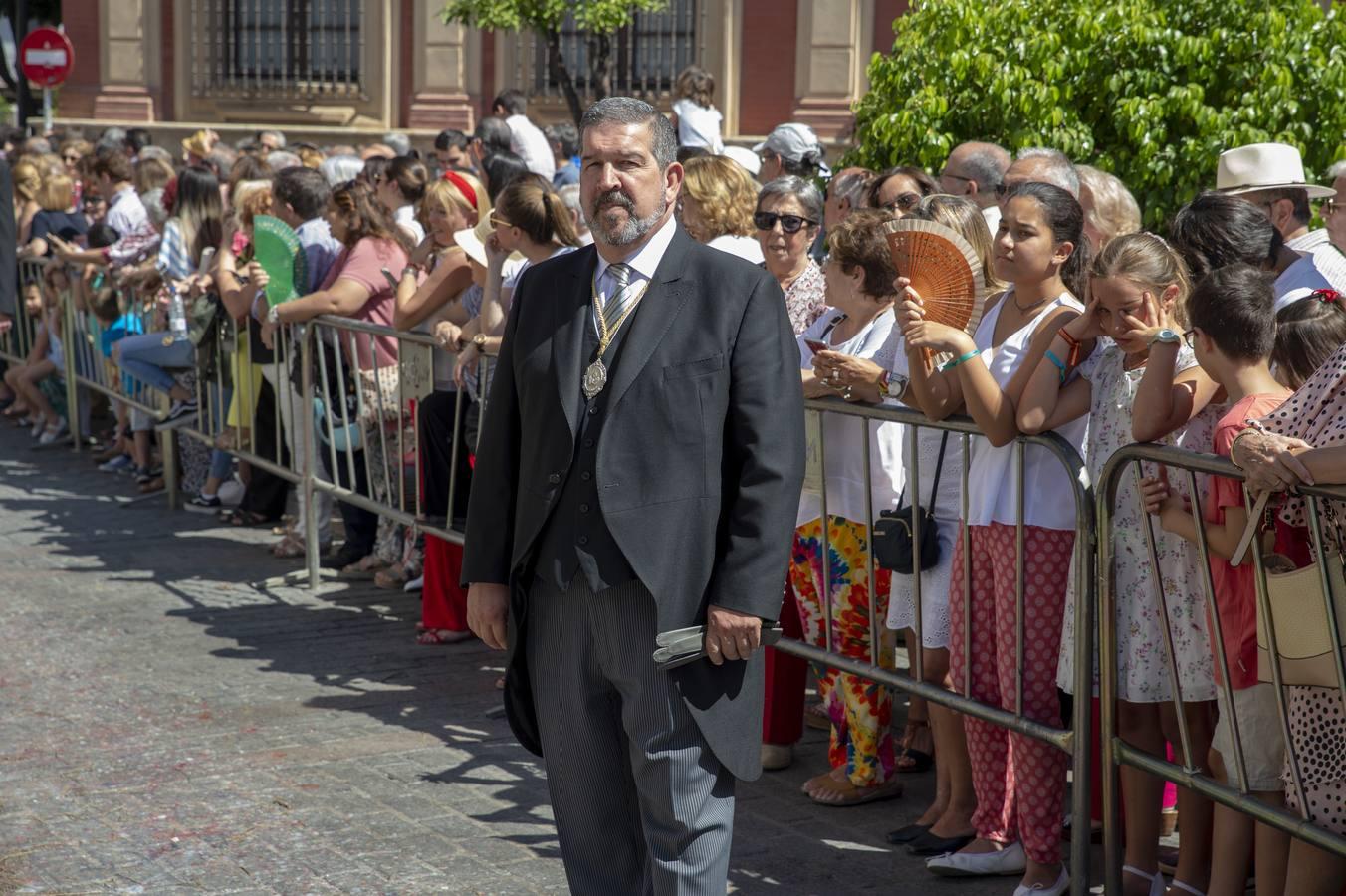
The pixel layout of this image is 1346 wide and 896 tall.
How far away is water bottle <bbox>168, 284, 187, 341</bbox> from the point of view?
9883 mm

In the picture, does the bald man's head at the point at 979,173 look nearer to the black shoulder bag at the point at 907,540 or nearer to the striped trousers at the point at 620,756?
the black shoulder bag at the point at 907,540

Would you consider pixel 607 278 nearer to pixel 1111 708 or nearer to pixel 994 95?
pixel 1111 708

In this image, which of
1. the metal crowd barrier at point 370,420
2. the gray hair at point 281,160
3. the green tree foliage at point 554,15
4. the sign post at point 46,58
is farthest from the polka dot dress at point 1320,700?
the sign post at point 46,58

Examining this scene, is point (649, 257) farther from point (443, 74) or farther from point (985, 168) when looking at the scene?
point (443, 74)

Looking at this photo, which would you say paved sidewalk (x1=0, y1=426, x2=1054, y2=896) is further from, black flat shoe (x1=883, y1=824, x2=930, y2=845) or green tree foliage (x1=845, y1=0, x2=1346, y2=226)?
green tree foliage (x1=845, y1=0, x2=1346, y2=226)

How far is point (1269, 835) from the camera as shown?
4195 millimetres

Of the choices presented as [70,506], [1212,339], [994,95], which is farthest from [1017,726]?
[70,506]

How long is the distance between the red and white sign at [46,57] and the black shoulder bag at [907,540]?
18.8m

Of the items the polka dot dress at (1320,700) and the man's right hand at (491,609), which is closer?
the polka dot dress at (1320,700)

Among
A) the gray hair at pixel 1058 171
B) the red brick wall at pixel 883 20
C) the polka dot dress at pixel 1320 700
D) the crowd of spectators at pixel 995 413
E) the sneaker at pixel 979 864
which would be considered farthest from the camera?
the red brick wall at pixel 883 20

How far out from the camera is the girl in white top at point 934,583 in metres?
5.14

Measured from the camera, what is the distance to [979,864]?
495 cm

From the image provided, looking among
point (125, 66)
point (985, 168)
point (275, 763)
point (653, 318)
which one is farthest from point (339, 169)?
point (125, 66)

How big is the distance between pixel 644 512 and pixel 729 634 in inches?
12.4
